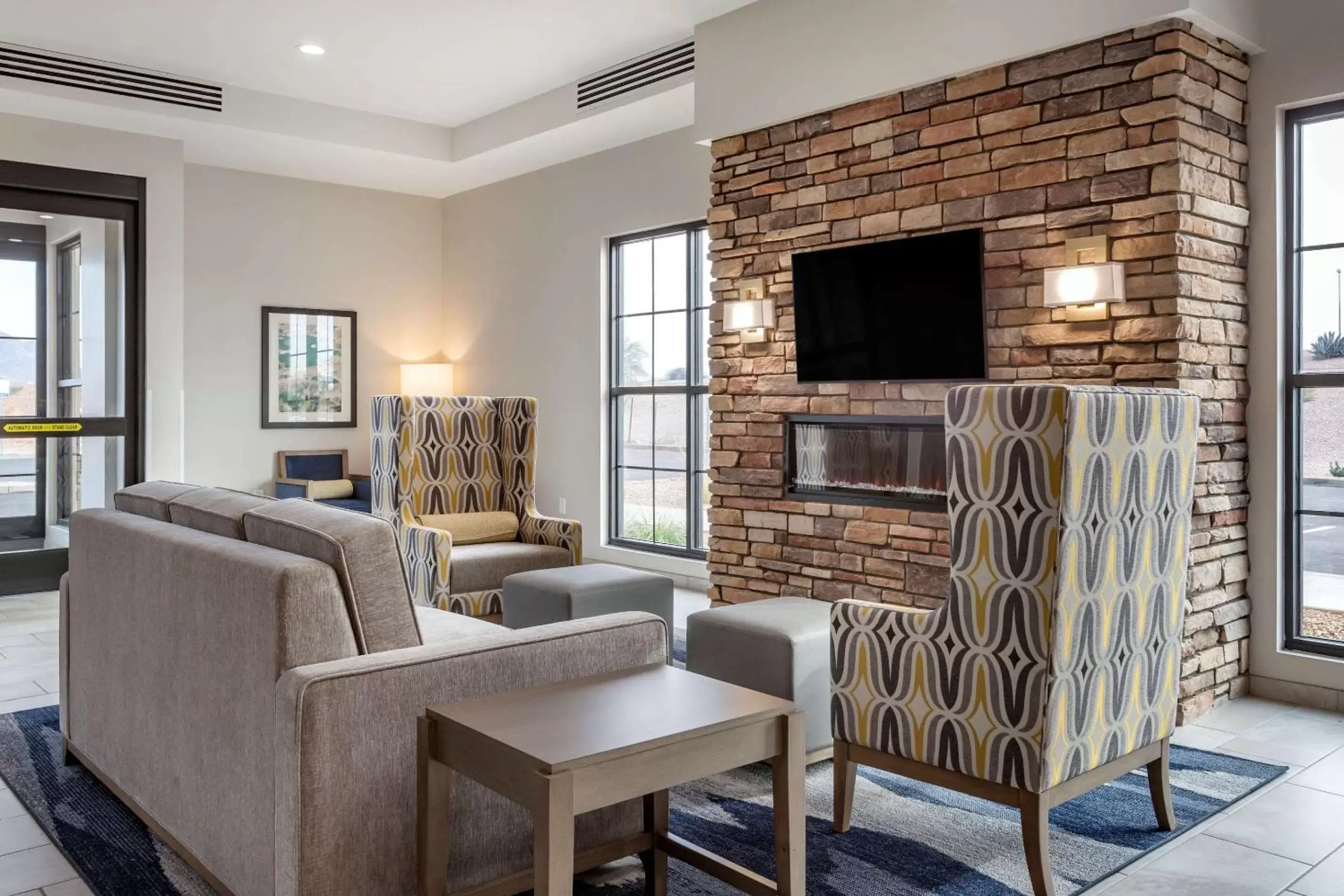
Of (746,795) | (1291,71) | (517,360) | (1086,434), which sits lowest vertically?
(746,795)

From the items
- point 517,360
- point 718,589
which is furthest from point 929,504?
point 517,360

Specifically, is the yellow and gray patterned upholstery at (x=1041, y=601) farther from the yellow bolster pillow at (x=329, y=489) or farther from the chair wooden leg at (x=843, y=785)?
the yellow bolster pillow at (x=329, y=489)

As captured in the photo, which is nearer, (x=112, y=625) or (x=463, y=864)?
(x=463, y=864)

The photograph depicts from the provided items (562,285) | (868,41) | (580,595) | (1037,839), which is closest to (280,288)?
(562,285)

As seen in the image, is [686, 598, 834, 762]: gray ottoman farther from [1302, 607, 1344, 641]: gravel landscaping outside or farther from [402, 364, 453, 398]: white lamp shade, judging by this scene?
[402, 364, 453, 398]: white lamp shade

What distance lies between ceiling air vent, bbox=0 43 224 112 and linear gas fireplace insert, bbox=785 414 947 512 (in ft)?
13.1

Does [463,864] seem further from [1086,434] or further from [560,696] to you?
[1086,434]

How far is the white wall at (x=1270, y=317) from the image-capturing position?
3748 mm

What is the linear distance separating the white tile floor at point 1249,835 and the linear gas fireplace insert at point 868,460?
52.1 inches

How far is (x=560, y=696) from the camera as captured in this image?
192 cm

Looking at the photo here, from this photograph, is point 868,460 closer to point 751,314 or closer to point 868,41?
point 751,314

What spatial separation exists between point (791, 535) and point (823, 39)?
2241 millimetres

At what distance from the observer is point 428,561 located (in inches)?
179

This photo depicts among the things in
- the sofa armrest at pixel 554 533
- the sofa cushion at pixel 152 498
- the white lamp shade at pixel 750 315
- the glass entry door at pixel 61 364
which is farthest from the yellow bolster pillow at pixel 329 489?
the sofa cushion at pixel 152 498
